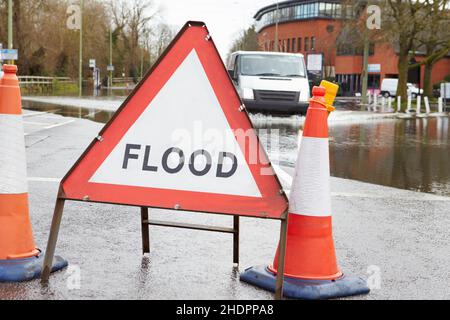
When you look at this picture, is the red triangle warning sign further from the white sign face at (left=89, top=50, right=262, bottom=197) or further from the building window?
the building window

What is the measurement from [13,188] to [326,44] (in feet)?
285

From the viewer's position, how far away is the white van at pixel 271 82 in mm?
22688

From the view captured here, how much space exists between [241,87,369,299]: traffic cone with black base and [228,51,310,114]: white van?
708 inches

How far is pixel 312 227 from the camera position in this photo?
435cm

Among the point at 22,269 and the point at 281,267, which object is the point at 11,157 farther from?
the point at 281,267

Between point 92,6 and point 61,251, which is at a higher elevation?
point 92,6

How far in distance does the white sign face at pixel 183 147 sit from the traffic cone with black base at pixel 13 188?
0.60m

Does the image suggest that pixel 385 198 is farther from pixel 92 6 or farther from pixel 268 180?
pixel 92 6

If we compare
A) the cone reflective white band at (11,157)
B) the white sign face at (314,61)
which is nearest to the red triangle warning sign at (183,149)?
the cone reflective white band at (11,157)

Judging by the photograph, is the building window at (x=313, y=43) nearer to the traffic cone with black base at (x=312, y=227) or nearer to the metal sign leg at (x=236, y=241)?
the metal sign leg at (x=236, y=241)

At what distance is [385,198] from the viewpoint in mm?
8273

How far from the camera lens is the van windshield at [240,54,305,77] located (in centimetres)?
2341
